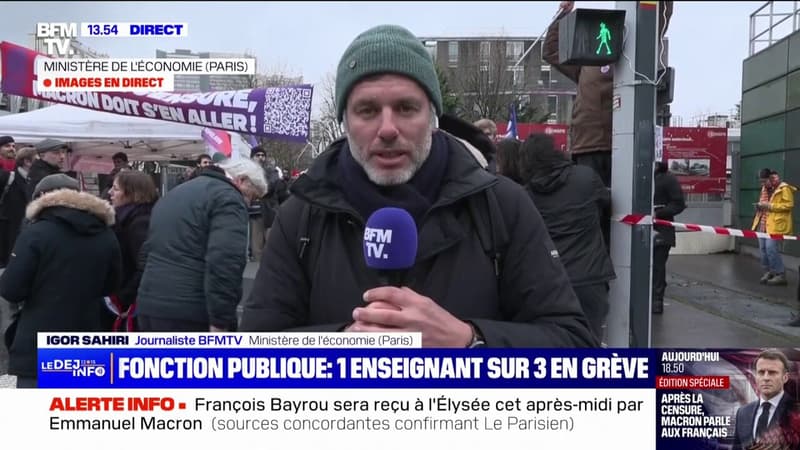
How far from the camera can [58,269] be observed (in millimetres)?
3076

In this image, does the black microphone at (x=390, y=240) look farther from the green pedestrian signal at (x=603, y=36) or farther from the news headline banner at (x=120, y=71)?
the green pedestrian signal at (x=603, y=36)

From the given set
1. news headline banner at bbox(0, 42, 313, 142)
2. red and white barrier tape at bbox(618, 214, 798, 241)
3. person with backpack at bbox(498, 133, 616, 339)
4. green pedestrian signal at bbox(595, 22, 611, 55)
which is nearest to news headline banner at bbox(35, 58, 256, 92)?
news headline banner at bbox(0, 42, 313, 142)

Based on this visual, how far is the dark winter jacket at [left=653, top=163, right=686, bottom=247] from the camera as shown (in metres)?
3.37

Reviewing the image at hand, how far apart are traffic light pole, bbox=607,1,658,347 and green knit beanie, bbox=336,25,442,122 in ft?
6.79

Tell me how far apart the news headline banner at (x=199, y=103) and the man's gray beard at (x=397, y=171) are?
51.4 inches

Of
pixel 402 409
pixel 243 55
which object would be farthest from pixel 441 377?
pixel 243 55

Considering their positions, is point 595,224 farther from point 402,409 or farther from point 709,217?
point 402,409

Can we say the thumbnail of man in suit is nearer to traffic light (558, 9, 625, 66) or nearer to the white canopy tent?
traffic light (558, 9, 625, 66)

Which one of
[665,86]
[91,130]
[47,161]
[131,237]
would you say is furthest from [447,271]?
[47,161]

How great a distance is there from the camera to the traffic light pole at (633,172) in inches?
141

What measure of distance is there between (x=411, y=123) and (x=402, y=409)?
851 mm

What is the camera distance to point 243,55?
106 inches

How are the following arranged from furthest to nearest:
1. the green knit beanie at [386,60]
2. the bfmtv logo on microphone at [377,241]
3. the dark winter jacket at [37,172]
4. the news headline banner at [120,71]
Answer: the dark winter jacket at [37,172] < the news headline banner at [120,71] < the green knit beanie at [386,60] < the bfmtv logo on microphone at [377,241]

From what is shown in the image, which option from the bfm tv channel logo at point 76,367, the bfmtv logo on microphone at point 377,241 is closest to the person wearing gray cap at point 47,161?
the bfm tv channel logo at point 76,367
